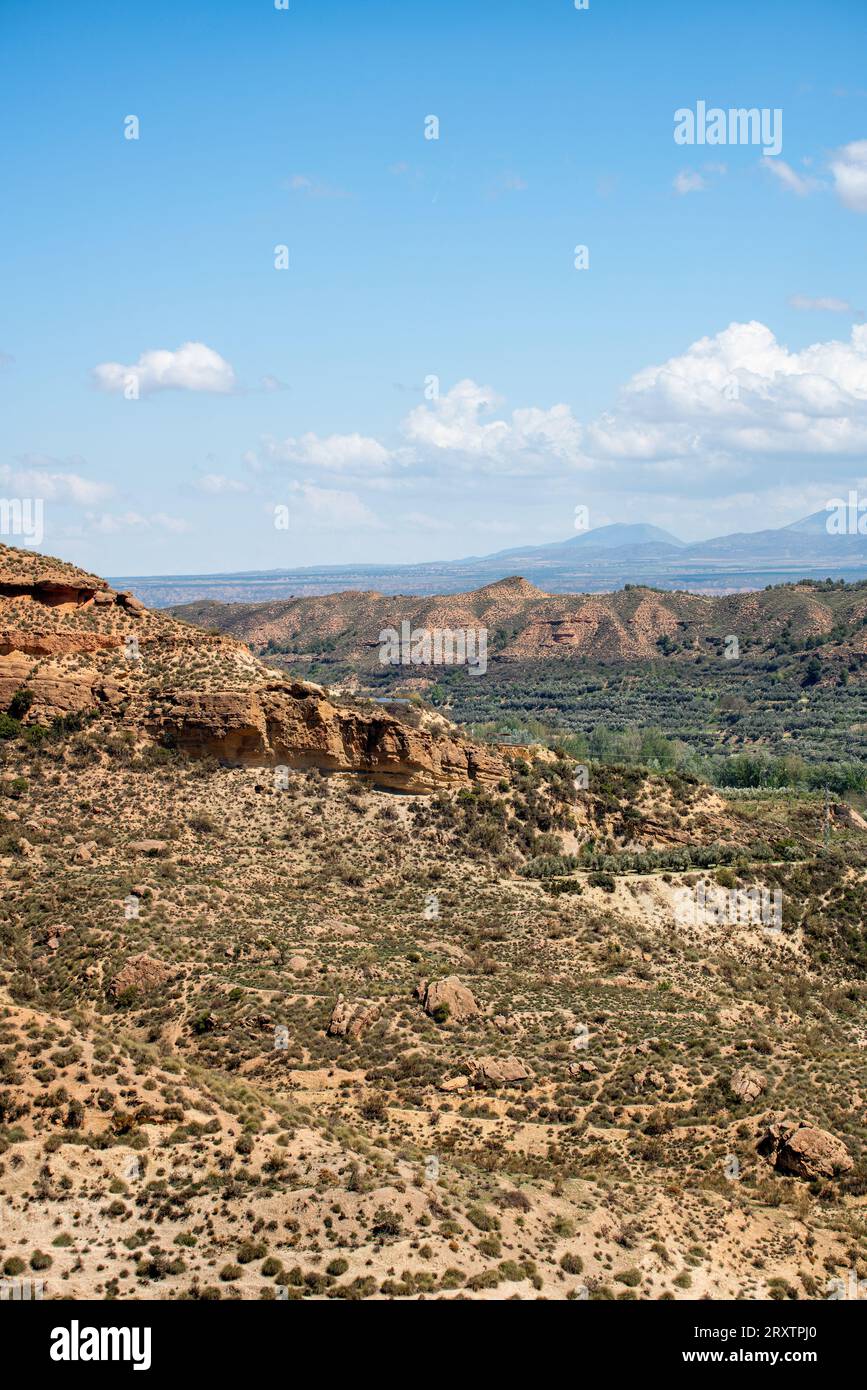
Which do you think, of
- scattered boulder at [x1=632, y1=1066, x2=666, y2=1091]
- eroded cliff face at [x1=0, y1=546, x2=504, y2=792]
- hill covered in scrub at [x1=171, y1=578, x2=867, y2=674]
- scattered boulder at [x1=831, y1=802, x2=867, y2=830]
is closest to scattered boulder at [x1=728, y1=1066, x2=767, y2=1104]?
scattered boulder at [x1=632, y1=1066, x2=666, y2=1091]

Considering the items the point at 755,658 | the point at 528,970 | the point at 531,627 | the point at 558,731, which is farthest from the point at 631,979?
the point at 531,627

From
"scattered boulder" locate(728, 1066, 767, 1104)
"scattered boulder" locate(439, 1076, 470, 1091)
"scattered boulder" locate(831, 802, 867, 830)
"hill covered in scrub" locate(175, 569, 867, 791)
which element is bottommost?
"scattered boulder" locate(728, 1066, 767, 1104)

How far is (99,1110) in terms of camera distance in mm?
20844

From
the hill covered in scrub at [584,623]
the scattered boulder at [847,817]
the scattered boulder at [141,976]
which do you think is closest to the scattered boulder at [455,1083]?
the scattered boulder at [141,976]

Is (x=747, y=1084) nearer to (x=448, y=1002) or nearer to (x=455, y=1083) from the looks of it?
(x=455, y=1083)

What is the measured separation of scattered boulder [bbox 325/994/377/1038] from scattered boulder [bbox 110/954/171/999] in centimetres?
437

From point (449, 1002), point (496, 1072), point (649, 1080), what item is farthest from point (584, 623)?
point (496, 1072)

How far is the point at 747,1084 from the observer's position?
26906 millimetres

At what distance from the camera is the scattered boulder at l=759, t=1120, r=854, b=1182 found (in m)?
24.3

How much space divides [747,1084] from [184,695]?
22.5 meters

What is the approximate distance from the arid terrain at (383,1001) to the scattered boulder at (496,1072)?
8 centimetres

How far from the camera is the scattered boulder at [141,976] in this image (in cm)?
2862

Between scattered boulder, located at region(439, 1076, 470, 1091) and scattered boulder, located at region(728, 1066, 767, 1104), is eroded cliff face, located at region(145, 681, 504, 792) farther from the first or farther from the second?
scattered boulder, located at region(728, 1066, 767, 1104)
